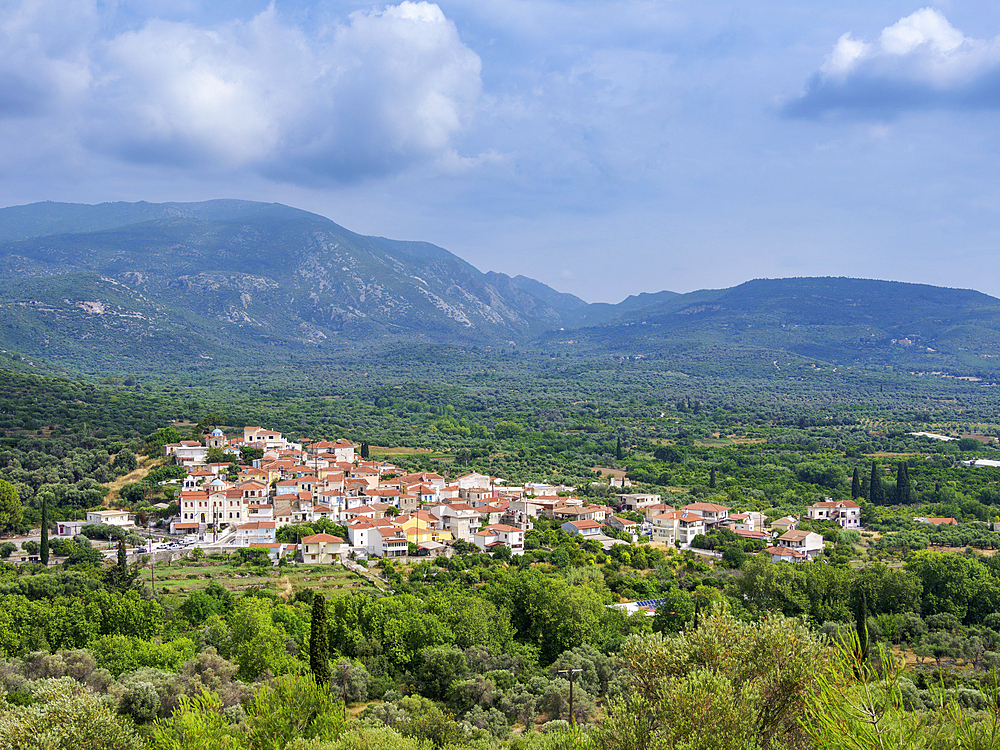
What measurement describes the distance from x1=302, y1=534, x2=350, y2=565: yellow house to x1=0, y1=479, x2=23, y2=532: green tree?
14.9 metres

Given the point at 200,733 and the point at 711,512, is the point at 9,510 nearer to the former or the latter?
the point at 200,733

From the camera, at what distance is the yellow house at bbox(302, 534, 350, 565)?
131 ft

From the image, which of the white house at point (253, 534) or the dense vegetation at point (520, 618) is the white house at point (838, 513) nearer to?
the dense vegetation at point (520, 618)

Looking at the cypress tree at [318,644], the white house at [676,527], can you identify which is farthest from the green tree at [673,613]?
the white house at [676,527]

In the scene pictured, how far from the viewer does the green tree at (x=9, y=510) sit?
135ft

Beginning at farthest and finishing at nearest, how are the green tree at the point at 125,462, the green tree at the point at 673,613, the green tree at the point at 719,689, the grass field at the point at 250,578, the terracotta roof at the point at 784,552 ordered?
the green tree at the point at 125,462 < the terracotta roof at the point at 784,552 < the grass field at the point at 250,578 < the green tree at the point at 673,613 < the green tree at the point at 719,689

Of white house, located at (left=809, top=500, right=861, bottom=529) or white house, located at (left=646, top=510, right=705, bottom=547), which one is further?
white house, located at (left=809, top=500, right=861, bottom=529)

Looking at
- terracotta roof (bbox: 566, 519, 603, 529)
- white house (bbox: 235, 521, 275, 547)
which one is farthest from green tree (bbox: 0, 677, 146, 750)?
terracotta roof (bbox: 566, 519, 603, 529)

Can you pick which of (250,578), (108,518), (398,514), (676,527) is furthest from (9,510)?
(676,527)

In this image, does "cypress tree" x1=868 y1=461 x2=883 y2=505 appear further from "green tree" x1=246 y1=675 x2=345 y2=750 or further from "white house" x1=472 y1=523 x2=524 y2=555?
"green tree" x1=246 y1=675 x2=345 y2=750

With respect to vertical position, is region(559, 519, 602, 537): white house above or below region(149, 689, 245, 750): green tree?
below

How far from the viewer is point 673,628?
95.5 ft

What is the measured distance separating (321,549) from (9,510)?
16.4 metres

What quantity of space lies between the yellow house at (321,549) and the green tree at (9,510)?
14.9 m
